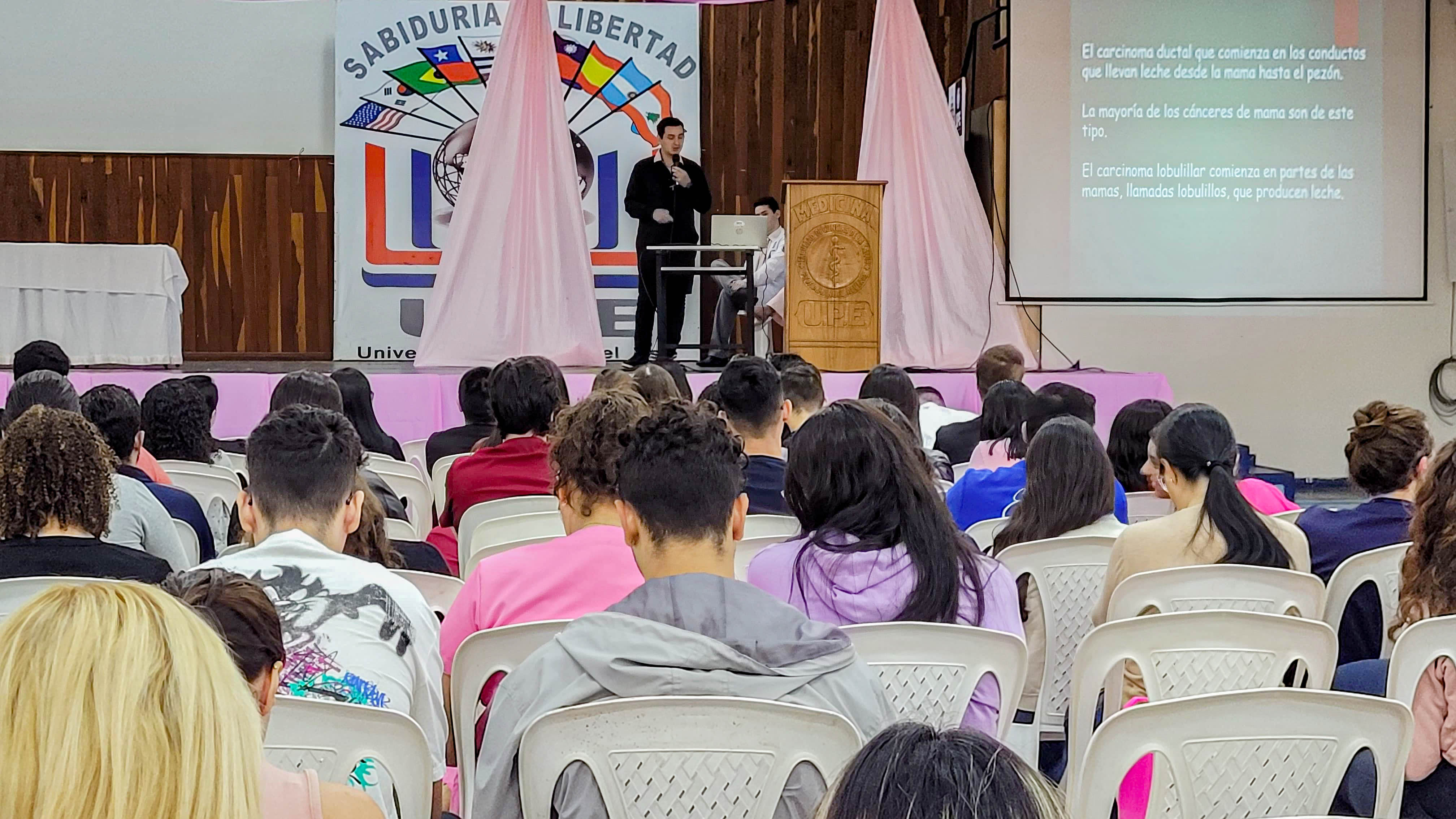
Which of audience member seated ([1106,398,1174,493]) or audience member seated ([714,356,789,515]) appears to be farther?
audience member seated ([1106,398,1174,493])

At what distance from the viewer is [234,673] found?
1147 millimetres

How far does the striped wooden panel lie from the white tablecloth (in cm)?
224

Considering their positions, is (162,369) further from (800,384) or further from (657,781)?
(657,781)

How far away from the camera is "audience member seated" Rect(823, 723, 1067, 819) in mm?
906

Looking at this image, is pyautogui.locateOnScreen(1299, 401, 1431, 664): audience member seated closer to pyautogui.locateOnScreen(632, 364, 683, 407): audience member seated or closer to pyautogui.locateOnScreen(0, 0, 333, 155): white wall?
pyautogui.locateOnScreen(632, 364, 683, 407): audience member seated

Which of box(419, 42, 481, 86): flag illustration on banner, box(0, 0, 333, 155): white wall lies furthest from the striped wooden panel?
box(419, 42, 481, 86): flag illustration on banner

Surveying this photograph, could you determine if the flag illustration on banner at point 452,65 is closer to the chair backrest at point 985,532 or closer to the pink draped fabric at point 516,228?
the pink draped fabric at point 516,228

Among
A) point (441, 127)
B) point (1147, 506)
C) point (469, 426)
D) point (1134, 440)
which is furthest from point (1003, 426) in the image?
point (441, 127)

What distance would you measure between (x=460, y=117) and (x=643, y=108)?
4.19 ft

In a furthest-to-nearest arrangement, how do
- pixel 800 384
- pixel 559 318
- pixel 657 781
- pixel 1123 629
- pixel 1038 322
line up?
pixel 1038 322 < pixel 559 318 < pixel 800 384 < pixel 1123 629 < pixel 657 781

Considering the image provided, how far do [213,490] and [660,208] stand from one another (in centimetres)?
514

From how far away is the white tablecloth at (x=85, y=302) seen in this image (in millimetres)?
8250

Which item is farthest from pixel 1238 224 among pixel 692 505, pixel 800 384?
pixel 692 505

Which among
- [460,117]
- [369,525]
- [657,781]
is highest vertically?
[460,117]
